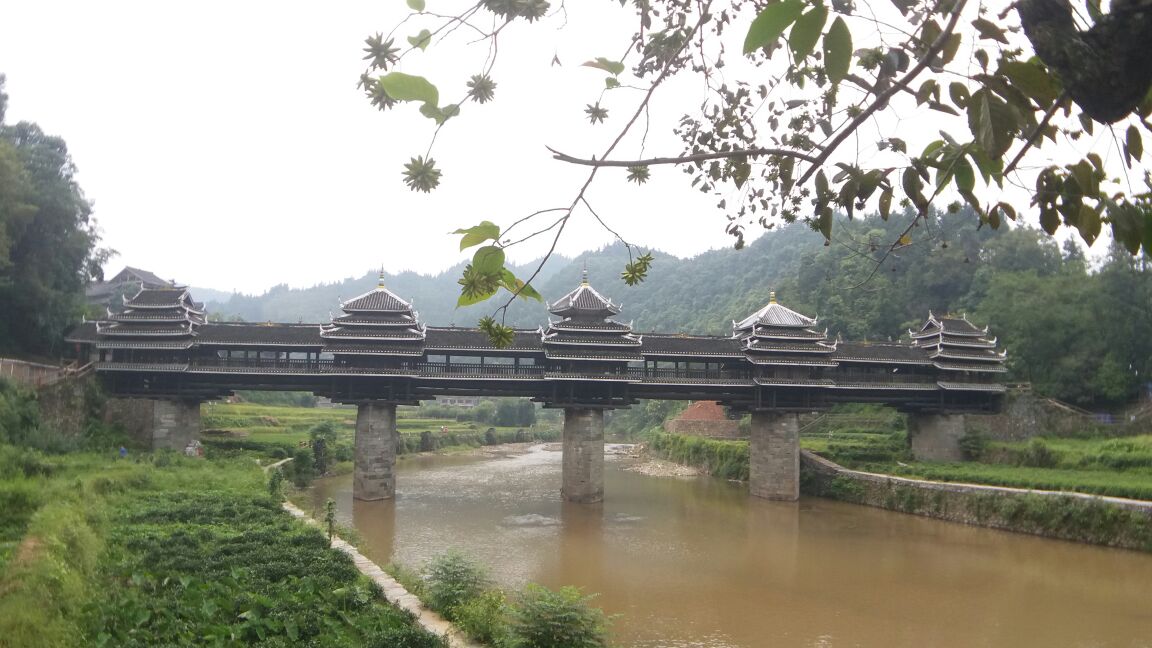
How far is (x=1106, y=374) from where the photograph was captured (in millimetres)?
30078

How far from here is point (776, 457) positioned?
2638 centimetres

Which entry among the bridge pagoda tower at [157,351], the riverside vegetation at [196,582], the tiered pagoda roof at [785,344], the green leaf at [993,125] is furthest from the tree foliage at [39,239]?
the green leaf at [993,125]

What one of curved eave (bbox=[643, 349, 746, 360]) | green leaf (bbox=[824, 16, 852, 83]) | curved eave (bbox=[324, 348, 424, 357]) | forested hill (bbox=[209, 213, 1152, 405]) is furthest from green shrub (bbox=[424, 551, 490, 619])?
curved eave (bbox=[643, 349, 746, 360])

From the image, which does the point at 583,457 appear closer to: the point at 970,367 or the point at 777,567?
the point at 777,567

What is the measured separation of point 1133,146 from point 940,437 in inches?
1169

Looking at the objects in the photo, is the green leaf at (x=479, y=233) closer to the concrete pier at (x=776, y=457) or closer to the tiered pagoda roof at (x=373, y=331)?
the tiered pagoda roof at (x=373, y=331)

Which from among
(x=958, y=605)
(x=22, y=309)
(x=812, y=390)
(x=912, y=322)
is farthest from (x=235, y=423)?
(x=912, y=322)

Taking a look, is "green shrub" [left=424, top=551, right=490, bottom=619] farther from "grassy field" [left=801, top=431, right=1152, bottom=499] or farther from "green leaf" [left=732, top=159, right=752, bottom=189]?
"grassy field" [left=801, top=431, right=1152, bottom=499]

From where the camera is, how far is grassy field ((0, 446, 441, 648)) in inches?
267

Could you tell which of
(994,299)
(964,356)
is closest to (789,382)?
(964,356)

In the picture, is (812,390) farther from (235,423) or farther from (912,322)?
(235,423)

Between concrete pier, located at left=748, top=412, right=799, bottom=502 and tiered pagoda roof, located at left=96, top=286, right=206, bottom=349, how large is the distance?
1919 cm

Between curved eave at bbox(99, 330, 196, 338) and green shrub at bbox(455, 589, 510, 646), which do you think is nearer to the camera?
green shrub at bbox(455, 589, 510, 646)

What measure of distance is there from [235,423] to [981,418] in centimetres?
3208
